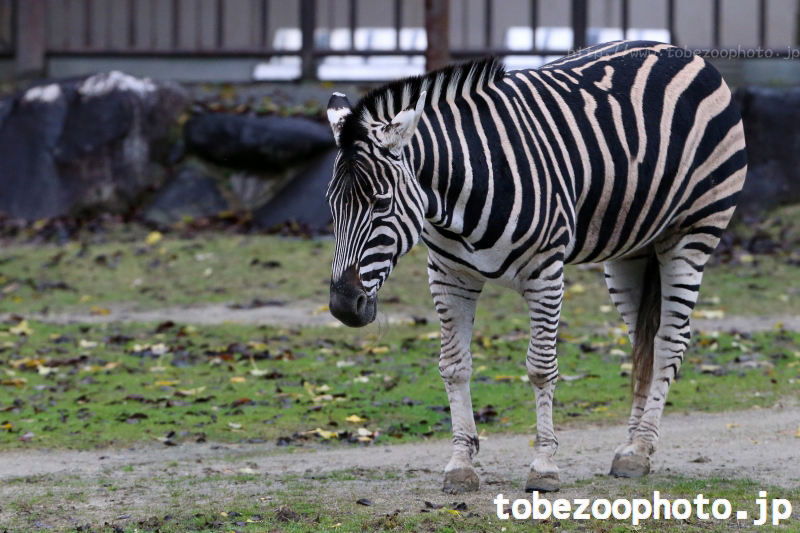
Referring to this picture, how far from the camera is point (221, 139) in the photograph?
15.2 m

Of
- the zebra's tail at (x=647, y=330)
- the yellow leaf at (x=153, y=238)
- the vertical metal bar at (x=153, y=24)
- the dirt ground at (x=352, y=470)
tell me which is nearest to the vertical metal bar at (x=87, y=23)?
the vertical metal bar at (x=153, y=24)

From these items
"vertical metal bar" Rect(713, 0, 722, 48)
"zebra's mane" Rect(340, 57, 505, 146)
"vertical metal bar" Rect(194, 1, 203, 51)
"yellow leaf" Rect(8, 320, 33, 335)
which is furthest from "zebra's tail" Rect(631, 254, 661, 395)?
"vertical metal bar" Rect(194, 1, 203, 51)

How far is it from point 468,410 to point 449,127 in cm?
155

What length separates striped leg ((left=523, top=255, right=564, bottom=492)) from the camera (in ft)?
16.0

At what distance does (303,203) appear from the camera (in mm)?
14383

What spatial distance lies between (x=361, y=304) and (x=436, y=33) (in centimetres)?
894

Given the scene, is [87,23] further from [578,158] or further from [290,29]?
[578,158]

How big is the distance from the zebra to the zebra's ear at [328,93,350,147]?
1 cm

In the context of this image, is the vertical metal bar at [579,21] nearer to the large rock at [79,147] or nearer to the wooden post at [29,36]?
the large rock at [79,147]

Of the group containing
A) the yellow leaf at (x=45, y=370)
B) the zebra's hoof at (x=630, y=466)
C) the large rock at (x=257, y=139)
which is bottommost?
the yellow leaf at (x=45, y=370)

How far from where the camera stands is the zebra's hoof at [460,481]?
497cm

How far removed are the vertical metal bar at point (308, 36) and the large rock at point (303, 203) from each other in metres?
2.25

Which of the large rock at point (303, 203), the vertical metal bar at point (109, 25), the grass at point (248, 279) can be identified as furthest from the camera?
the vertical metal bar at point (109, 25)

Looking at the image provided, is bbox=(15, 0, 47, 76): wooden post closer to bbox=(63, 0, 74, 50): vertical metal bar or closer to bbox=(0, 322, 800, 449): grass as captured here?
bbox=(63, 0, 74, 50): vertical metal bar
